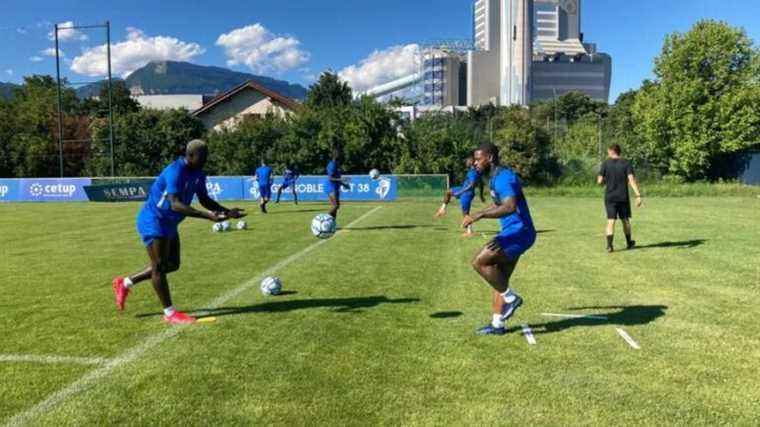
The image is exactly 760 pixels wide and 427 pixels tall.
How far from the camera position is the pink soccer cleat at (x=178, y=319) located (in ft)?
21.2

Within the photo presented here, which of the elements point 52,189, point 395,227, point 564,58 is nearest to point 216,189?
point 52,189

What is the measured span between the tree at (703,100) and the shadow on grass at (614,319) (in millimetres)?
33510

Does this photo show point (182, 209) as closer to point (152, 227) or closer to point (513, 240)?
point (152, 227)

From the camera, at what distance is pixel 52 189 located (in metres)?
33.0

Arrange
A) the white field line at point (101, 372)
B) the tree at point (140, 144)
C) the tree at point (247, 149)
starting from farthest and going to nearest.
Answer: the tree at point (140, 144), the tree at point (247, 149), the white field line at point (101, 372)

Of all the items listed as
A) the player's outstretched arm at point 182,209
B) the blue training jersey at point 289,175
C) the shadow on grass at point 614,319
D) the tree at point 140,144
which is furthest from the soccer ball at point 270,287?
the tree at point 140,144

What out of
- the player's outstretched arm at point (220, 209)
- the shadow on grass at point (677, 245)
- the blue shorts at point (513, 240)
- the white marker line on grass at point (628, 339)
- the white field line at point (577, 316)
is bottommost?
the white marker line on grass at point (628, 339)

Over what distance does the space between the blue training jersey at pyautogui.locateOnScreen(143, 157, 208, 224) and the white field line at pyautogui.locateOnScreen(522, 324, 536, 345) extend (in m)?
3.74

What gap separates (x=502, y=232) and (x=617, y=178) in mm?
6773

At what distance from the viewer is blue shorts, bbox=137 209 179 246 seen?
253 inches

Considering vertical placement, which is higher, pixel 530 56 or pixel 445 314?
pixel 530 56

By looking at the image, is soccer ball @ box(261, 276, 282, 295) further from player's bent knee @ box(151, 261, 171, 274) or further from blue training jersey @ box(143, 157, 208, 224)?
blue training jersey @ box(143, 157, 208, 224)

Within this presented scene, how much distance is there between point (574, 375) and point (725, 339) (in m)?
2.05

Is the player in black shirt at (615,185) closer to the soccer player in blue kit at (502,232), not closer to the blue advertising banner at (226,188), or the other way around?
the soccer player in blue kit at (502,232)
